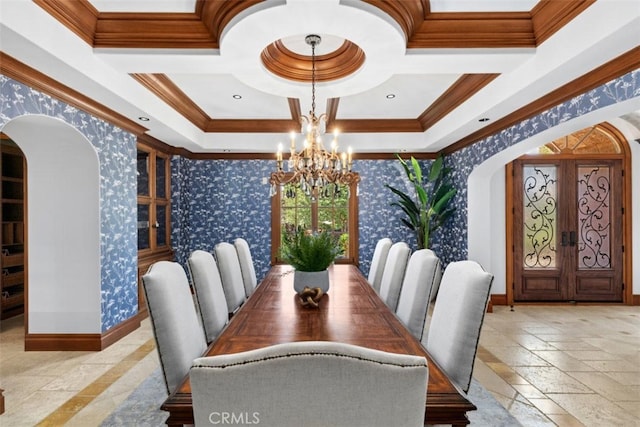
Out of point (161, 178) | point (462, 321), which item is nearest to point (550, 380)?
point (462, 321)

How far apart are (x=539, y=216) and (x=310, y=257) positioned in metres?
4.35

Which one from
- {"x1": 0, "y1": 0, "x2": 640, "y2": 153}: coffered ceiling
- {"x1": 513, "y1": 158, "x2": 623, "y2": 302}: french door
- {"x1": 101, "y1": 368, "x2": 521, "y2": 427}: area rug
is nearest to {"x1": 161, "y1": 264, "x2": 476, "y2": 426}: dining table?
{"x1": 101, "y1": 368, "x2": 521, "y2": 427}: area rug

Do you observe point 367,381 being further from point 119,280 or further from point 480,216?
point 480,216

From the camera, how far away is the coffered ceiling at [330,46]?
211 centimetres

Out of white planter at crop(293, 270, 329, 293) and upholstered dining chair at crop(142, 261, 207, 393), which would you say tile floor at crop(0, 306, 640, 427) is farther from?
white planter at crop(293, 270, 329, 293)

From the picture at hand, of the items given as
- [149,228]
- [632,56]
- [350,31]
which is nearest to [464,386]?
[350,31]

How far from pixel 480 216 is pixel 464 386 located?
154 inches

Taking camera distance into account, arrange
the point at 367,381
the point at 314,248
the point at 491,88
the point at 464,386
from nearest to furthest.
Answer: the point at 367,381
the point at 464,386
the point at 314,248
the point at 491,88

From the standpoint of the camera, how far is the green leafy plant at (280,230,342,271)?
2.25 meters

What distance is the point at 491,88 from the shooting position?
137 inches

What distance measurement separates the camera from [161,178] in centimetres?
539

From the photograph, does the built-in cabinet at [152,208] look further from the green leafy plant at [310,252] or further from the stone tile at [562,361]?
the stone tile at [562,361]

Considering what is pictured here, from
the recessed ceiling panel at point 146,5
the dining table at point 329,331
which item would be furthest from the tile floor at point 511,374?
the recessed ceiling panel at point 146,5

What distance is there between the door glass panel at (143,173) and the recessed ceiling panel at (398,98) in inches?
103
